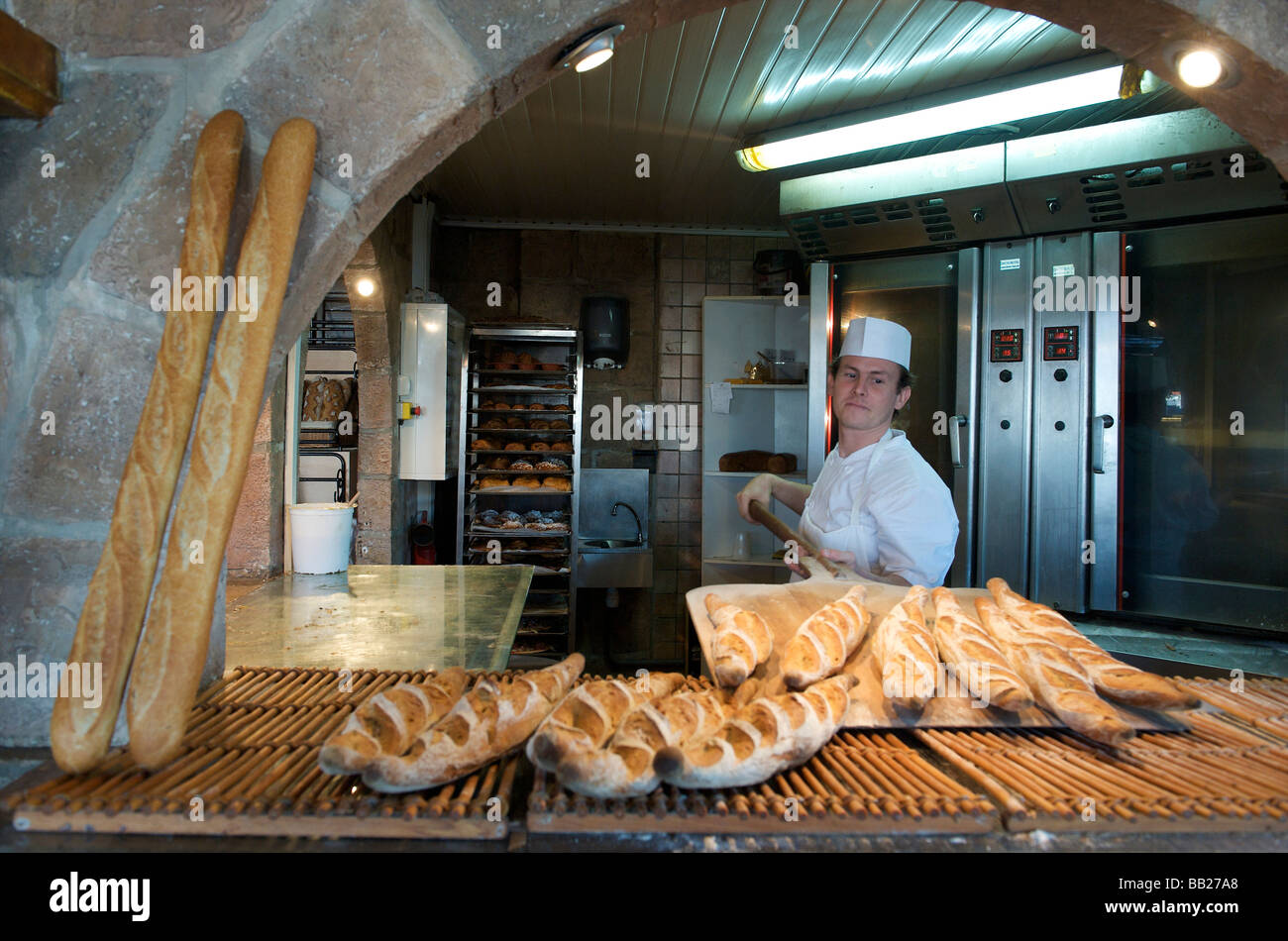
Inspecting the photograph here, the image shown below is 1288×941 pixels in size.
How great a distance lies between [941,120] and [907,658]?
307cm

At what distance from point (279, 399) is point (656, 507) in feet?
10.3

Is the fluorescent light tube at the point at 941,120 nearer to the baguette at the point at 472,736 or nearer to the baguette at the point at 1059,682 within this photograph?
the baguette at the point at 1059,682

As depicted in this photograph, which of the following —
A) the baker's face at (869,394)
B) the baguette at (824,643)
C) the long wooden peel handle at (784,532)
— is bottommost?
the baguette at (824,643)

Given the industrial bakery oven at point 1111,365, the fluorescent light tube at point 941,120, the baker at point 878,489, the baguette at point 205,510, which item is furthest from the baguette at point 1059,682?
the fluorescent light tube at point 941,120

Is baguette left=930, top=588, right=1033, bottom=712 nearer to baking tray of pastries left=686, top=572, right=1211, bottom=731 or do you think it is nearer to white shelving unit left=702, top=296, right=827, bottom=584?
baking tray of pastries left=686, top=572, right=1211, bottom=731

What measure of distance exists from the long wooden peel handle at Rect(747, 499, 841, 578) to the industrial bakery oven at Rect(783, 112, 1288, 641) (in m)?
1.23

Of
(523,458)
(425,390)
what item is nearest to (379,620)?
(425,390)

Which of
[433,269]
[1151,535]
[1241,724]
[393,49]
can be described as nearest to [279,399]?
[433,269]

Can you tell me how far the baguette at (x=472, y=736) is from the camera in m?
0.87

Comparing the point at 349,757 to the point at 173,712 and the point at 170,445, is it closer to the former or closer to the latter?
the point at 173,712

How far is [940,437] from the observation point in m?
Answer: 3.82

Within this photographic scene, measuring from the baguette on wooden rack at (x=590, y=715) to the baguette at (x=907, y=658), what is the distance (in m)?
0.33

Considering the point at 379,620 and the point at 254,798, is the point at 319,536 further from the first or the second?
the point at 254,798

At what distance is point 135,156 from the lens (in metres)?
1.10
